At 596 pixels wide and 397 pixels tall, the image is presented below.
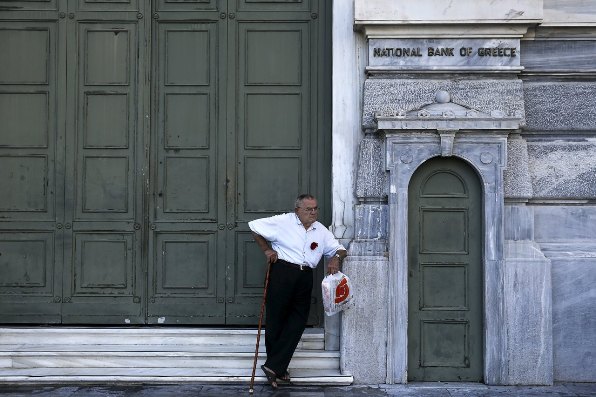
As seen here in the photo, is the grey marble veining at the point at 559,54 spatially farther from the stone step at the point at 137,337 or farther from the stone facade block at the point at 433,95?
Answer: the stone step at the point at 137,337

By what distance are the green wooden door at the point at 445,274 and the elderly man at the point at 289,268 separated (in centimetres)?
89

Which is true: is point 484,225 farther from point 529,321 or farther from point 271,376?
point 271,376

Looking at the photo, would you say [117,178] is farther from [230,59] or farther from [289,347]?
[289,347]

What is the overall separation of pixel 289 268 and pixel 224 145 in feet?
5.81

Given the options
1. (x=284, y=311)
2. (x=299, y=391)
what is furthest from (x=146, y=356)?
(x=299, y=391)

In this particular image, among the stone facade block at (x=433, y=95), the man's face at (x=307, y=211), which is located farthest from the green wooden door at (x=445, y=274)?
the man's face at (x=307, y=211)

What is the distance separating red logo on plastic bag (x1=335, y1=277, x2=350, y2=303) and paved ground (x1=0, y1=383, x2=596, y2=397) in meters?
0.91

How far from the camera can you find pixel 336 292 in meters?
8.41

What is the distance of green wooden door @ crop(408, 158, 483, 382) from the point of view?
8859mm

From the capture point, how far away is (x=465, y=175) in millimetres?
8875

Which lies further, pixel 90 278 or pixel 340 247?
pixel 90 278

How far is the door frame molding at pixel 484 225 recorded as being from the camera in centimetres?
873

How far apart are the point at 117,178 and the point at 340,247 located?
8.72ft

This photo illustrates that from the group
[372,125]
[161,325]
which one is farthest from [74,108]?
[372,125]
